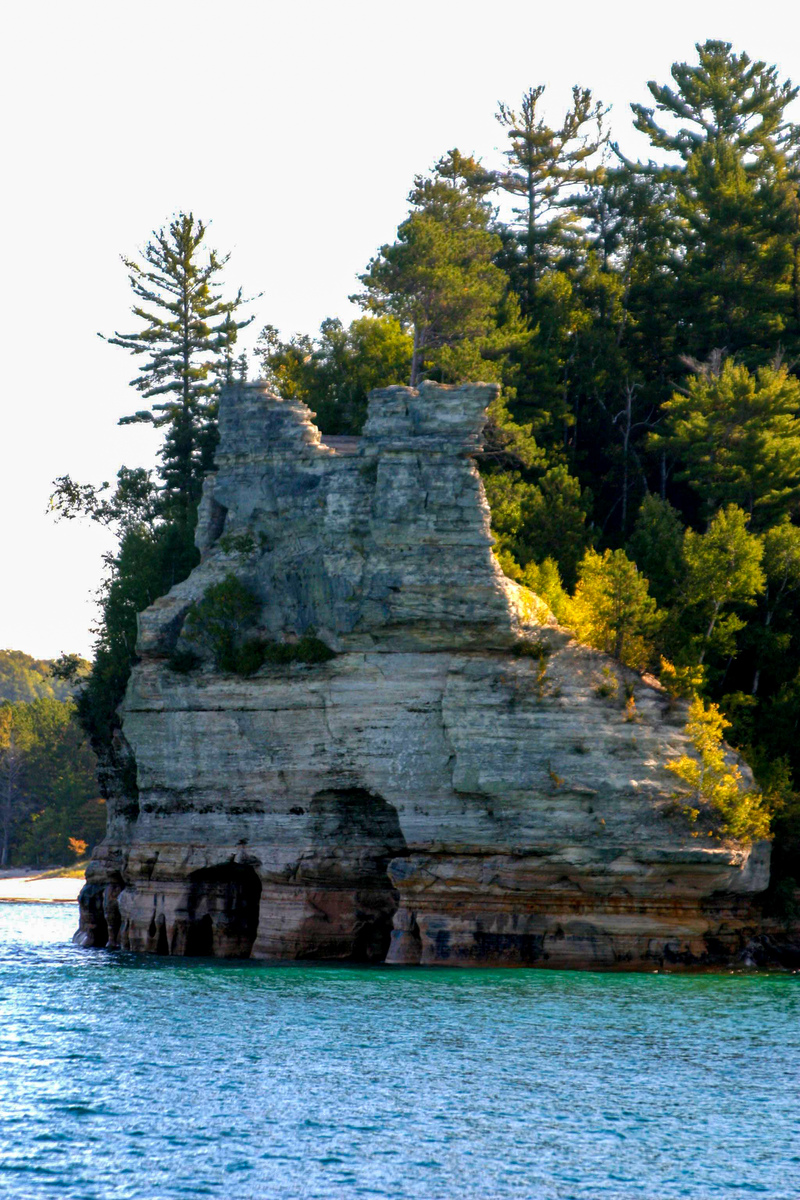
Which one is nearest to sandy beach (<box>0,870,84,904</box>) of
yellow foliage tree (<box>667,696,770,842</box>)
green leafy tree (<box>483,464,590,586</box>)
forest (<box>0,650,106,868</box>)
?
forest (<box>0,650,106,868</box>)

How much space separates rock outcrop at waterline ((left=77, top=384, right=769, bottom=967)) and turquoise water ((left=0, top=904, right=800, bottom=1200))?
2696 millimetres

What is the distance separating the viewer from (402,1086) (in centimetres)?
2478

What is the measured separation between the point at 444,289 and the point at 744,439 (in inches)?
472

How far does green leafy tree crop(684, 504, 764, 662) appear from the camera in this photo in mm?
43812

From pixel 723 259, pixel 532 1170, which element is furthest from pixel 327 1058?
pixel 723 259

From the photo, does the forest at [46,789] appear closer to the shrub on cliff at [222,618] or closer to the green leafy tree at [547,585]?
the shrub on cliff at [222,618]

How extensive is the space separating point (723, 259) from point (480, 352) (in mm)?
11506

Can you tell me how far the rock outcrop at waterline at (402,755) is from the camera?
38438 millimetres

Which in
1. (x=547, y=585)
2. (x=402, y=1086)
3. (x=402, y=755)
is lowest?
(x=402, y=1086)

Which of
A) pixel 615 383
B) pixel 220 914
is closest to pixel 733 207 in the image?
pixel 615 383

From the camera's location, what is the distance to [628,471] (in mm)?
54812

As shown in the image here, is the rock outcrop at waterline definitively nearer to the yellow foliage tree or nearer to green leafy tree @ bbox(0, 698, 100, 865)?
the yellow foliage tree

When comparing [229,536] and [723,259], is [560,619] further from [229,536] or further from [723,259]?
[723,259]

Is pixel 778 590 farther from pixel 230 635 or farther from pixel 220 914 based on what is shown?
pixel 220 914
